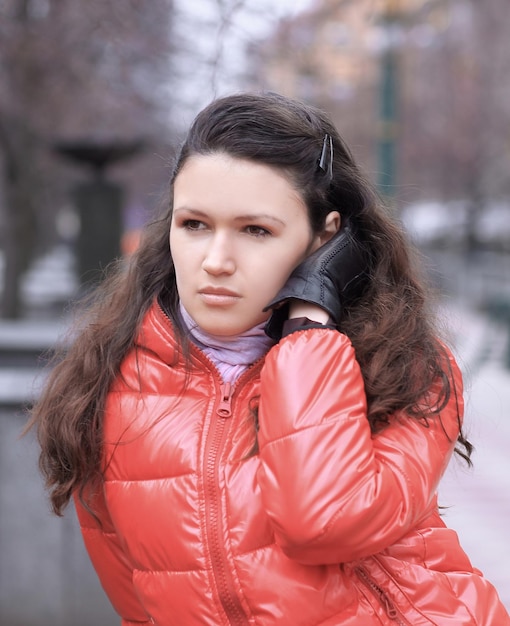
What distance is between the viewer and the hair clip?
1.85 metres

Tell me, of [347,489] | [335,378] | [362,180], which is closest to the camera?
[347,489]

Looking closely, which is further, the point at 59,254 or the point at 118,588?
the point at 59,254

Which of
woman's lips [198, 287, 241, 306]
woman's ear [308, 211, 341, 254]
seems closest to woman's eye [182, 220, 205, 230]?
woman's lips [198, 287, 241, 306]

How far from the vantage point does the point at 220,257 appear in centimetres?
176

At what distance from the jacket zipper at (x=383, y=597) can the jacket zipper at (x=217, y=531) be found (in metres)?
0.23

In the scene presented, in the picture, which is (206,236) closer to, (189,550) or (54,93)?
(189,550)

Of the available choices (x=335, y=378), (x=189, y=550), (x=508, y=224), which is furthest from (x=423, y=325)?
(x=508, y=224)

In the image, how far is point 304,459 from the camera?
5.39ft

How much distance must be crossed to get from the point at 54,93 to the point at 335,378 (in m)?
10.1

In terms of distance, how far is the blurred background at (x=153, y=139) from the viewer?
12.8 feet

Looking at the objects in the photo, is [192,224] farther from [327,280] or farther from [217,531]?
[217,531]

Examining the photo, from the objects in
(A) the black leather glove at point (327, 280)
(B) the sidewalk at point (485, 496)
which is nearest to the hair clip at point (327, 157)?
(A) the black leather glove at point (327, 280)

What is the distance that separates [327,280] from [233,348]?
232 millimetres

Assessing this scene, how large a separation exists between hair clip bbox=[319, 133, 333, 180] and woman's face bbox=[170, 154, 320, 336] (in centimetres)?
9
